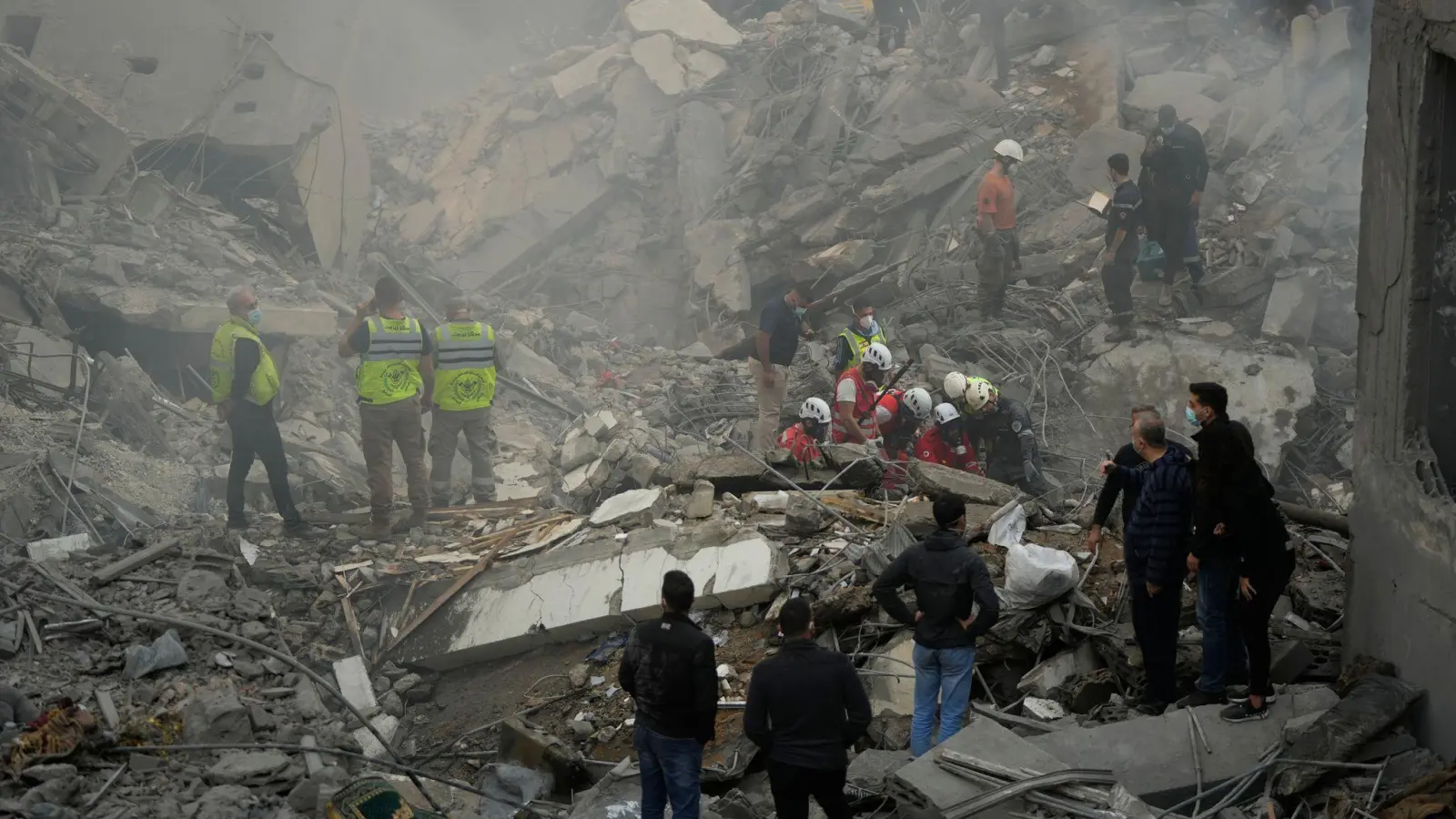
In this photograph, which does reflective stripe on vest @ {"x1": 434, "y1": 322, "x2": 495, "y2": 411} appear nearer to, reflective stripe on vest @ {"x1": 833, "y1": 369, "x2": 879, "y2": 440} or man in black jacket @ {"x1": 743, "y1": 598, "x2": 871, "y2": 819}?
reflective stripe on vest @ {"x1": 833, "y1": 369, "x2": 879, "y2": 440}

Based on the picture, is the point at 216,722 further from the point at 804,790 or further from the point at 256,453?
the point at 256,453

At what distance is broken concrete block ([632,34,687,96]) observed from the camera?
18809 millimetres

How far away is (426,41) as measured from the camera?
75.7ft

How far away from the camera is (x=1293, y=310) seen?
11.2 meters

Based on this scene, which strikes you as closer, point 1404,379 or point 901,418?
point 1404,379

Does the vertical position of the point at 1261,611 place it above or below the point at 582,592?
above

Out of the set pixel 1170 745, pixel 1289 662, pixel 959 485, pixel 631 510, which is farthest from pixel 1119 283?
pixel 1170 745

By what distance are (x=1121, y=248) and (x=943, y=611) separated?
669 centimetres

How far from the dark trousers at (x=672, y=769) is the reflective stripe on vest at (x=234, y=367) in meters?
4.88

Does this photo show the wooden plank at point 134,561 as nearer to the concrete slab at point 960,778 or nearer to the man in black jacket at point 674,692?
the man in black jacket at point 674,692

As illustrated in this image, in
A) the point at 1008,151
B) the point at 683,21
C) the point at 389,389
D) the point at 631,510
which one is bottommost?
the point at 631,510

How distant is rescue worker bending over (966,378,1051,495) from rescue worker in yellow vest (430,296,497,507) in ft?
12.0

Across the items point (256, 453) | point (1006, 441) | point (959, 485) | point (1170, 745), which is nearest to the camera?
point (1170, 745)

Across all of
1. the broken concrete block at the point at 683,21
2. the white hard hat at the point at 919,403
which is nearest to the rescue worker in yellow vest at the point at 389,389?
the white hard hat at the point at 919,403
